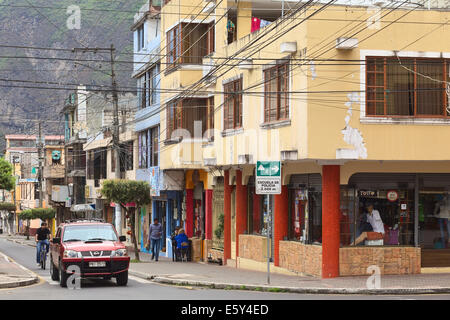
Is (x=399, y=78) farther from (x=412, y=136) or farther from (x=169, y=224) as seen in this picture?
(x=169, y=224)

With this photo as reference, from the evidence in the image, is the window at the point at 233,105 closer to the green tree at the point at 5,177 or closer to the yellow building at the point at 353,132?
the yellow building at the point at 353,132

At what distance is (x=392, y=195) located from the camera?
2372cm

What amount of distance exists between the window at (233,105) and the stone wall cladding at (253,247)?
13.1 ft

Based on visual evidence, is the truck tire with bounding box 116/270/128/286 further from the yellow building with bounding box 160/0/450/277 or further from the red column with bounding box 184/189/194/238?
the red column with bounding box 184/189/194/238

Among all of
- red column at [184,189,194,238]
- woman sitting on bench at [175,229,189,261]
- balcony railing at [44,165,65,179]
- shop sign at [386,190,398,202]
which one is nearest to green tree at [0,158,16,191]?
red column at [184,189,194,238]

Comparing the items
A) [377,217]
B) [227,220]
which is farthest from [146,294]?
[227,220]

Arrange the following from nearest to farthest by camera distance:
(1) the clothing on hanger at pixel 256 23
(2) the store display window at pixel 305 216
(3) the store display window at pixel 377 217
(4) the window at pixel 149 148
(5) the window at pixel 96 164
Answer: (3) the store display window at pixel 377 217 < (2) the store display window at pixel 305 216 < (1) the clothing on hanger at pixel 256 23 < (4) the window at pixel 149 148 < (5) the window at pixel 96 164

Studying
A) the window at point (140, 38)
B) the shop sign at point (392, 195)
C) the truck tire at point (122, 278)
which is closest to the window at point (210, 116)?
the shop sign at point (392, 195)

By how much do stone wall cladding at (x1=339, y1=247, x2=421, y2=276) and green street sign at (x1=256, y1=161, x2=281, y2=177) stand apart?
3425 millimetres

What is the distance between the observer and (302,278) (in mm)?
23203

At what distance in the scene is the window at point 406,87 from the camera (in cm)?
2253
